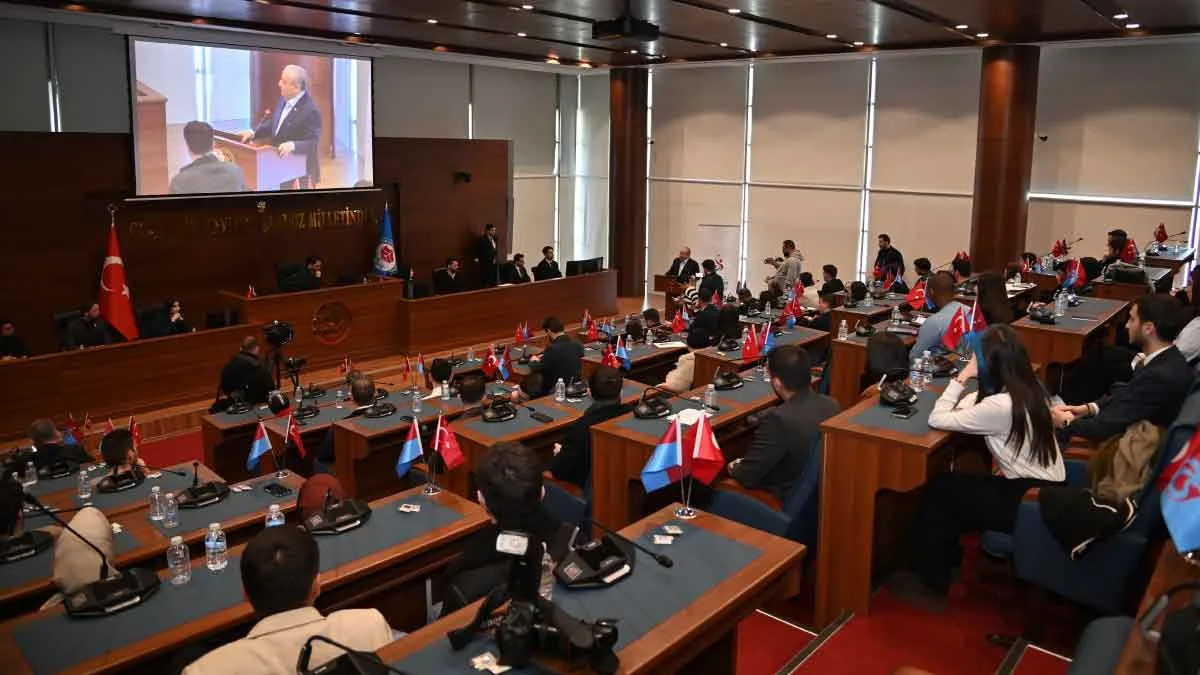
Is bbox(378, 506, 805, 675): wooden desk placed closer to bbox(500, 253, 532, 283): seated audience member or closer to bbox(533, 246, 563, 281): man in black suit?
bbox(500, 253, 532, 283): seated audience member

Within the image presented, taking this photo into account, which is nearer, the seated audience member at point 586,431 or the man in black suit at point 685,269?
the seated audience member at point 586,431

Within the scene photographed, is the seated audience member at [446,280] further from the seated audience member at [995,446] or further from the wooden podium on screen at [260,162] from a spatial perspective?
the seated audience member at [995,446]

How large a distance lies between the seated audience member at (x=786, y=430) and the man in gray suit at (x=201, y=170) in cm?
891

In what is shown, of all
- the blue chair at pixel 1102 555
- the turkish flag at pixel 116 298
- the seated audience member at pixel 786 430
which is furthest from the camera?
the turkish flag at pixel 116 298

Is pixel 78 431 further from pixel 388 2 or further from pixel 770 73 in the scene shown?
pixel 770 73

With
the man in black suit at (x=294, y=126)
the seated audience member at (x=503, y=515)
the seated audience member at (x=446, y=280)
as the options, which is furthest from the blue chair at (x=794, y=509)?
the man in black suit at (x=294, y=126)

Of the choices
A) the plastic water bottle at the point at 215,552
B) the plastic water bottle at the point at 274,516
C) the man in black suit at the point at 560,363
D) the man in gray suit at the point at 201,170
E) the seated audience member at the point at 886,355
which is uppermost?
the man in gray suit at the point at 201,170

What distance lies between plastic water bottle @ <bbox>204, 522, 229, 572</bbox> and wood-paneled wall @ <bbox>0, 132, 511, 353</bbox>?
7872mm

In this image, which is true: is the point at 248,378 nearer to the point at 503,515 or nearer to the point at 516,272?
the point at 503,515

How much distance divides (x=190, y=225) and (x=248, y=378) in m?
4.93

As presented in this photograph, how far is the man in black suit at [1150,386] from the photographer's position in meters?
4.39

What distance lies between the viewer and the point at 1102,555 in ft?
12.4

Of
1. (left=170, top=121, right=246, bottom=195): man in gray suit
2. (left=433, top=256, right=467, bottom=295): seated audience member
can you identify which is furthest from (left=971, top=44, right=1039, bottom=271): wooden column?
(left=170, top=121, right=246, bottom=195): man in gray suit

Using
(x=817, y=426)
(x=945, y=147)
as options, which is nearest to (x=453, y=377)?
(x=817, y=426)
